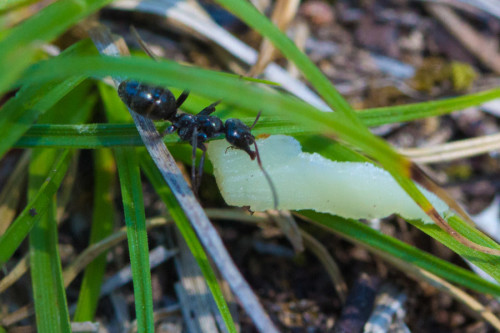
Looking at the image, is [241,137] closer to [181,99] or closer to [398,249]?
[181,99]

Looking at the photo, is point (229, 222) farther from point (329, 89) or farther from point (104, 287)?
point (329, 89)

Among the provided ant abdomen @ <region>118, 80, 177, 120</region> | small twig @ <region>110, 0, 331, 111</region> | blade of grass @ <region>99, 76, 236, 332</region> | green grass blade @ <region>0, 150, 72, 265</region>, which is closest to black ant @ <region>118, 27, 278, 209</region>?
ant abdomen @ <region>118, 80, 177, 120</region>

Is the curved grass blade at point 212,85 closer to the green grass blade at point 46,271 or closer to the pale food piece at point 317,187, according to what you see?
the pale food piece at point 317,187

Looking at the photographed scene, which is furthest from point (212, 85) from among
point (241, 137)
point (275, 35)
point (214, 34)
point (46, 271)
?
point (214, 34)

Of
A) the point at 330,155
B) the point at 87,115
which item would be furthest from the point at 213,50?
the point at 330,155

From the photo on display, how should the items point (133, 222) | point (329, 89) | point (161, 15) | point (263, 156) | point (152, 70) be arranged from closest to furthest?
point (152, 70), point (329, 89), point (133, 222), point (263, 156), point (161, 15)

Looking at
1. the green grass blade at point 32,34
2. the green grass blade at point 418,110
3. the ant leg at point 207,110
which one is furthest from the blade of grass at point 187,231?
the green grass blade at point 418,110

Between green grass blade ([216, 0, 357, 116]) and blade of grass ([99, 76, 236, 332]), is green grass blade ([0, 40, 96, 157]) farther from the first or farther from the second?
green grass blade ([216, 0, 357, 116])
